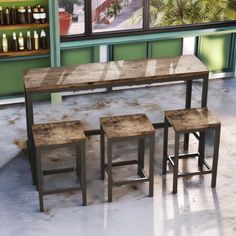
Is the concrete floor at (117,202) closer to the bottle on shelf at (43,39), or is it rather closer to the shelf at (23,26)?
the bottle on shelf at (43,39)

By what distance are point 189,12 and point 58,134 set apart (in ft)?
10.5

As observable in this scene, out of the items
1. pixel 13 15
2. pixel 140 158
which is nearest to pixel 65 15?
pixel 13 15

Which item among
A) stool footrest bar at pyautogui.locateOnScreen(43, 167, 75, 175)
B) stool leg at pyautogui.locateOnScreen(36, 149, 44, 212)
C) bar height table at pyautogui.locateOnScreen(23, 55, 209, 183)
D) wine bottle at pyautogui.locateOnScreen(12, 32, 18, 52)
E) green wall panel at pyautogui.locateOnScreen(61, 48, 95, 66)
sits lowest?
stool footrest bar at pyautogui.locateOnScreen(43, 167, 75, 175)

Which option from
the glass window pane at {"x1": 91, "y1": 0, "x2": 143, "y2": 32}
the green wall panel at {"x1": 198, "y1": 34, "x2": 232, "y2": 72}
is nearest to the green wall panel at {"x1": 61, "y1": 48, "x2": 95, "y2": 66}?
the glass window pane at {"x1": 91, "y1": 0, "x2": 143, "y2": 32}

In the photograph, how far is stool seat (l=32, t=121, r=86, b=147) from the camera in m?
4.36

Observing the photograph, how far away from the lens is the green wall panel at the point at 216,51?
706 cm

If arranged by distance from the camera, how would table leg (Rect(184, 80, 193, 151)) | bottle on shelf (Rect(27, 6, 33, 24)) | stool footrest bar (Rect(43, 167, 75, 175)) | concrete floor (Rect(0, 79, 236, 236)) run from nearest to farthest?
concrete floor (Rect(0, 79, 236, 236))
stool footrest bar (Rect(43, 167, 75, 175))
table leg (Rect(184, 80, 193, 151))
bottle on shelf (Rect(27, 6, 33, 24))

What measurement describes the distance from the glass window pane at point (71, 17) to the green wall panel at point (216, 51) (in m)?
1.55

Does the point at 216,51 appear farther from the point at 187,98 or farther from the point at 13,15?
the point at 13,15

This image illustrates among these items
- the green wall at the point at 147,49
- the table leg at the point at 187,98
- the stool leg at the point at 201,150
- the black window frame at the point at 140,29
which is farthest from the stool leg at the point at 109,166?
the green wall at the point at 147,49

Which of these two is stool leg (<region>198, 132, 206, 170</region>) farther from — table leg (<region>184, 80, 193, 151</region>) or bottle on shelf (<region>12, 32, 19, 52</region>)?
bottle on shelf (<region>12, 32, 19, 52</region>)

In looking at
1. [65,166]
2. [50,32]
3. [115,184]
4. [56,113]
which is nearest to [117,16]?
[50,32]

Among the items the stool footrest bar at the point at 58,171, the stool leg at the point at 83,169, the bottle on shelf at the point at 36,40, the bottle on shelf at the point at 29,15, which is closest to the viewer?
the stool leg at the point at 83,169

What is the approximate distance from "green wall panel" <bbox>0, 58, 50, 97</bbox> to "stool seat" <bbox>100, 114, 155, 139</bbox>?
1.93 m
